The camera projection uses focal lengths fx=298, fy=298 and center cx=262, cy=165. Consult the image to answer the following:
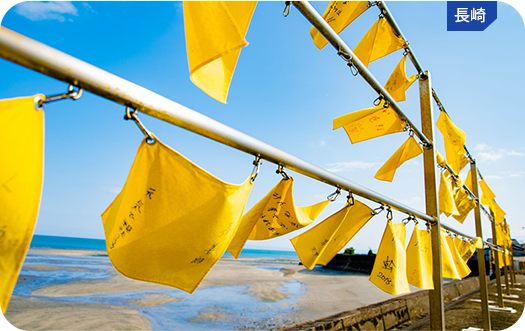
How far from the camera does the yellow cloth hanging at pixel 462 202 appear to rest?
173 inches

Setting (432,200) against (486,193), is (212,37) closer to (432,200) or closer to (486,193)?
(432,200)

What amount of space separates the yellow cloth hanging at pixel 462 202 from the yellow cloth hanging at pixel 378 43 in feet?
9.10

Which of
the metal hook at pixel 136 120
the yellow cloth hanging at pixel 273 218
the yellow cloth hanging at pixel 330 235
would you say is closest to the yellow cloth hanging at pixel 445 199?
the yellow cloth hanging at pixel 330 235

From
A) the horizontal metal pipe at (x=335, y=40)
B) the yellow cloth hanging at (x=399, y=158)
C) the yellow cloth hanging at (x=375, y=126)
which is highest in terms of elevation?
the horizontal metal pipe at (x=335, y=40)

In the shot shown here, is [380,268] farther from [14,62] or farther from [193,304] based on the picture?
[193,304]

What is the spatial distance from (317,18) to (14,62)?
4.35 feet

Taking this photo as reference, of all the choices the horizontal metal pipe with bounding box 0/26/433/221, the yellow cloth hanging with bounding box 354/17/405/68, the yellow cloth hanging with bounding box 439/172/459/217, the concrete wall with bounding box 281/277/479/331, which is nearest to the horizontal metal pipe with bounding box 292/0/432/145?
Result: the yellow cloth hanging with bounding box 354/17/405/68

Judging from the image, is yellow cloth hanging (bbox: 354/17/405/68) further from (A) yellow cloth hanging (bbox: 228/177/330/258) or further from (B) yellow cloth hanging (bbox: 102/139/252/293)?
(B) yellow cloth hanging (bbox: 102/139/252/293)

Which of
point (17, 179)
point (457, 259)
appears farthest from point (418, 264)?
point (17, 179)

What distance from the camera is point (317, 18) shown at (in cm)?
154

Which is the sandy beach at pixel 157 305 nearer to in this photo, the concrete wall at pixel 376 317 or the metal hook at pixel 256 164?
the concrete wall at pixel 376 317

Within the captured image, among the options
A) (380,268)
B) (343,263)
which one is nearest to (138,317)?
(380,268)

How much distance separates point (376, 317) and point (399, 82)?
349 centimetres

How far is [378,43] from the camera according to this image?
2.51 m
